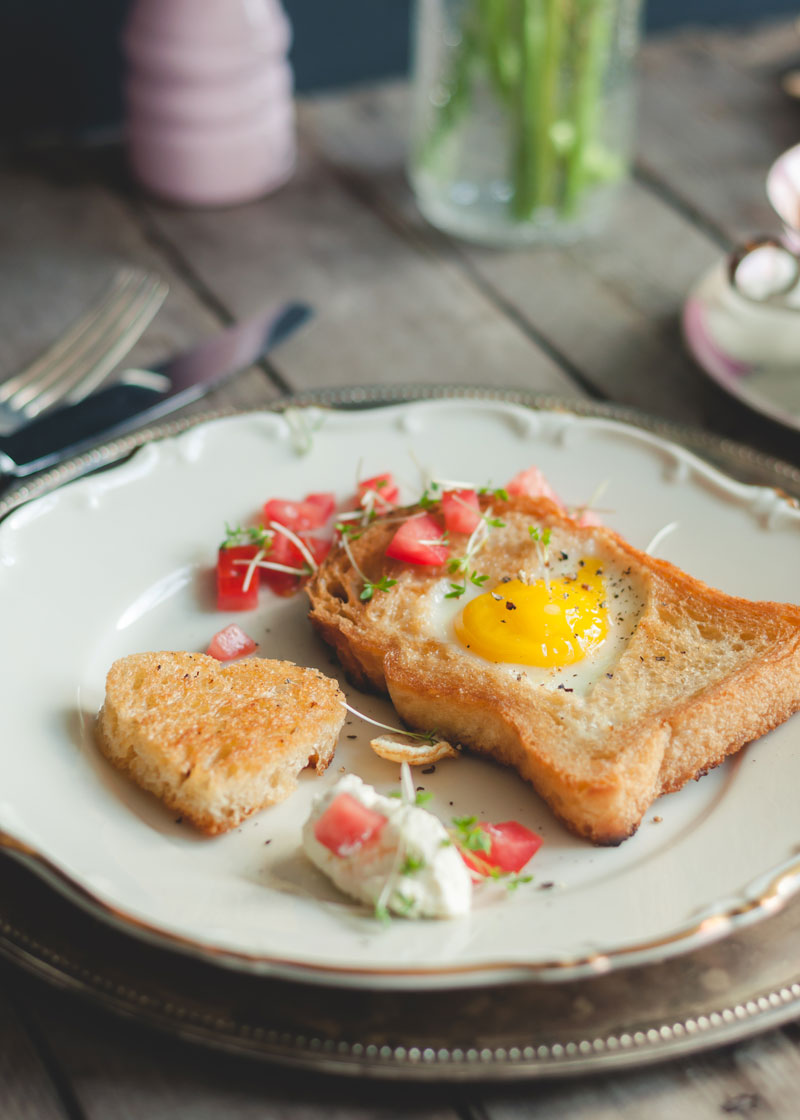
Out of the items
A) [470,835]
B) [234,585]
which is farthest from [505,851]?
[234,585]

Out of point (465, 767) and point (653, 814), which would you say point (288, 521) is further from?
point (653, 814)

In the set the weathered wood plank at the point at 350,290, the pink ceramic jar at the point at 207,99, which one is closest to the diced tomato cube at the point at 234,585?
the weathered wood plank at the point at 350,290

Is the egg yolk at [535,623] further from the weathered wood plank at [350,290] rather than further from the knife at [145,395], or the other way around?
the weathered wood plank at [350,290]

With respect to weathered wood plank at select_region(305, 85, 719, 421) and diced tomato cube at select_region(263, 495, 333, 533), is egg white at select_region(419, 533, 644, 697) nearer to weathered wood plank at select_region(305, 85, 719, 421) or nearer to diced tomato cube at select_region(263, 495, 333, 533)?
diced tomato cube at select_region(263, 495, 333, 533)

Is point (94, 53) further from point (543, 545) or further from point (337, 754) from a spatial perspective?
point (337, 754)

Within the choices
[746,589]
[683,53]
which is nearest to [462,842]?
[746,589]
